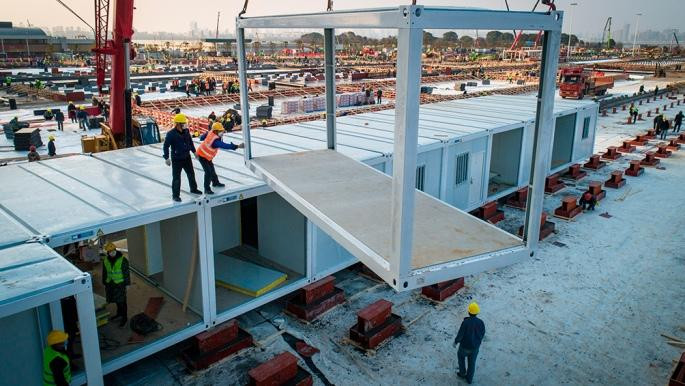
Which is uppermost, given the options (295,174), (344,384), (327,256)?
(295,174)

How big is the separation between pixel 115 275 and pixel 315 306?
3903 millimetres

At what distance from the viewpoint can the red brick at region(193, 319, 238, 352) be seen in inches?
333

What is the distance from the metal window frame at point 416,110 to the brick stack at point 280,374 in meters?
3.30

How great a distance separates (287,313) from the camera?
404 inches

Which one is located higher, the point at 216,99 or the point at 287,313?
the point at 216,99

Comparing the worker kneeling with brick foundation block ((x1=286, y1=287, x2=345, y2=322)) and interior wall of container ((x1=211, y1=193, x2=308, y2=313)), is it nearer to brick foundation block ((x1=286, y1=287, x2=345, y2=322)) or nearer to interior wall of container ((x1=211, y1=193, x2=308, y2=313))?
interior wall of container ((x1=211, y1=193, x2=308, y2=313))

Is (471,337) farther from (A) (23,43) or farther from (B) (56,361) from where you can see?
(A) (23,43)

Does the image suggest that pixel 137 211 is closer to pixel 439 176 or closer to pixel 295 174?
pixel 295 174

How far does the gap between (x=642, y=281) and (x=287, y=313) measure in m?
8.62

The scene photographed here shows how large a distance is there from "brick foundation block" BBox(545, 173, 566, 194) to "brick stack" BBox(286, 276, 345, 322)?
11909 millimetres

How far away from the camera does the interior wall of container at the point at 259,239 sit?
10086mm

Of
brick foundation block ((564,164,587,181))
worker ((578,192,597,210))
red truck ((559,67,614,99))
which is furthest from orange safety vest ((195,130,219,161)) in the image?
red truck ((559,67,614,99))

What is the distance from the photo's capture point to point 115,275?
8.42 m


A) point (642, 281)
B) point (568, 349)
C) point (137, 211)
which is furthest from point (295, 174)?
point (642, 281)
